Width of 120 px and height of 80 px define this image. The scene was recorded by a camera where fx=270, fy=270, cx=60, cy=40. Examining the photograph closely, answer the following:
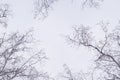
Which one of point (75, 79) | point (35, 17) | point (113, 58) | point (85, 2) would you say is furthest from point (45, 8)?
point (75, 79)

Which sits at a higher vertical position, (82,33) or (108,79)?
(82,33)

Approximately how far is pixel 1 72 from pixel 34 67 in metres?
2.42

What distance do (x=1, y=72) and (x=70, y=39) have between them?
4.62 metres

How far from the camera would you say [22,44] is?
1677 cm

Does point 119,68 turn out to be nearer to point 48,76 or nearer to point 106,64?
point 106,64

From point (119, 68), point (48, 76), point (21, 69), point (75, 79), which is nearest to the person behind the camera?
point (119, 68)

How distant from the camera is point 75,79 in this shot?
24.2 meters

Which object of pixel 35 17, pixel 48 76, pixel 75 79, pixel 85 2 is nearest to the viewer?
pixel 85 2

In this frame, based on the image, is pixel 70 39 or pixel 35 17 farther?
pixel 70 39

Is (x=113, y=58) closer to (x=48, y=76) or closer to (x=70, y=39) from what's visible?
(x=70, y=39)

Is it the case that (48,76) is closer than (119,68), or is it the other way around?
(119,68)

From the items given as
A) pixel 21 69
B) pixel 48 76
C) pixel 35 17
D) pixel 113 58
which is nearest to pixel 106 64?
pixel 113 58

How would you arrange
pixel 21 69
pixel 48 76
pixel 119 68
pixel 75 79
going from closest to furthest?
pixel 119 68
pixel 21 69
pixel 48 76
pixel 75 79

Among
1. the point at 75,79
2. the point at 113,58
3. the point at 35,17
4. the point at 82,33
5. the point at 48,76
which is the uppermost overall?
the point at 35,17
